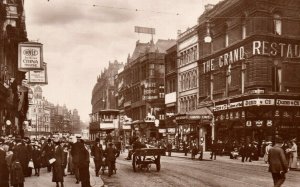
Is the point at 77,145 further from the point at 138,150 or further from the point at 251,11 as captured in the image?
the point at 251,11

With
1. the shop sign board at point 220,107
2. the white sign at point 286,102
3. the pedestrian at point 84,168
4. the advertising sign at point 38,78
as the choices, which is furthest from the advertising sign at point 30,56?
the shop sign board at point 220,107

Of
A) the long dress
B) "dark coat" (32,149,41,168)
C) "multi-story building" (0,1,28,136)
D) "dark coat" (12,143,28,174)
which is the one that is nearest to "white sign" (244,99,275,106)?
the long dress

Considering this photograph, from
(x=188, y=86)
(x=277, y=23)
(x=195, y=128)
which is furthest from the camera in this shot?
(x=188, y=86)

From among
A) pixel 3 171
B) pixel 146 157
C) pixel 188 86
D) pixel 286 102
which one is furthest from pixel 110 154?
pixel 188 86

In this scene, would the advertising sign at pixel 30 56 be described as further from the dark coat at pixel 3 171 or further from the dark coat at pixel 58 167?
the dark coat at pixel 3 171

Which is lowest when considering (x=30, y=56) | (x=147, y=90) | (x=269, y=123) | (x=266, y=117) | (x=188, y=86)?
(x=269, y=123)

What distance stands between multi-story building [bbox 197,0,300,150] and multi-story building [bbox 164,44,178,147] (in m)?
20.6

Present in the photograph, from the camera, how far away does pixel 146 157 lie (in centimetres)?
2734

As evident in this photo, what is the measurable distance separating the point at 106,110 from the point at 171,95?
43.3 feet

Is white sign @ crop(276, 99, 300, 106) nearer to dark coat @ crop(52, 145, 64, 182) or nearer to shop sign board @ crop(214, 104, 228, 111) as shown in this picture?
shop sign board @ crop(214, 104, 228, 111)

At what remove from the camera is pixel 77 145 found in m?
17.9

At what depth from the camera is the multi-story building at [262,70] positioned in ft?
151

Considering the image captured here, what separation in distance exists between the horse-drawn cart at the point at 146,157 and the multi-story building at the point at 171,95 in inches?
1677

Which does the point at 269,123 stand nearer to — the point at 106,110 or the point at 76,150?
the point at 106,110
